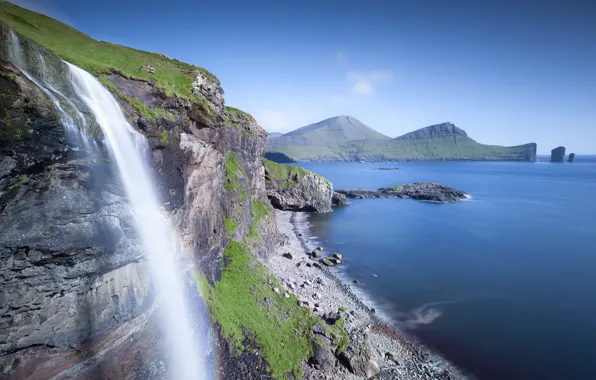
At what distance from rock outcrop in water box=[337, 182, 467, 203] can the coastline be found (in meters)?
74.2

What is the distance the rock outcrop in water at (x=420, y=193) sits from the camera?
115875 millimetres

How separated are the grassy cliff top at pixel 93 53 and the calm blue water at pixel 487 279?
124 feet

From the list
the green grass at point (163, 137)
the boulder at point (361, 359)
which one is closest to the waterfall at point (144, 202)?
the green grass at point (163, 137)

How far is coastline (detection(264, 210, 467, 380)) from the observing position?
1069 inches

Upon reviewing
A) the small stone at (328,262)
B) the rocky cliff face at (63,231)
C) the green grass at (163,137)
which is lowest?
the small stone at (328,262)

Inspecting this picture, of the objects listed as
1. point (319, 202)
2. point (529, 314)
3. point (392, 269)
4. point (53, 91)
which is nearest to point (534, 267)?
point (529, 314)

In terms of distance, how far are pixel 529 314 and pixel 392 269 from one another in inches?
756

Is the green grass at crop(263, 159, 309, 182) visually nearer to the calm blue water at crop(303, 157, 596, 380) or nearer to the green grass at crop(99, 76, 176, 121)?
the calm blue water at crop(303, 157, 596, 380)

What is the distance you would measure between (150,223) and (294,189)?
227 ft

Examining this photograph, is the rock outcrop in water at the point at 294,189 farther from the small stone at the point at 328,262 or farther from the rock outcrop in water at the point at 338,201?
the small stone at the point at 328,262

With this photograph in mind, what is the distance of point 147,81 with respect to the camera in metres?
25.2

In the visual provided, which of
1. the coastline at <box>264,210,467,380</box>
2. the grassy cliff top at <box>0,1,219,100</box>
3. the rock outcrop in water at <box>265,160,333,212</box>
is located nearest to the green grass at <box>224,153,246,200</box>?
the coastline at <box>264,210,467,380</box>

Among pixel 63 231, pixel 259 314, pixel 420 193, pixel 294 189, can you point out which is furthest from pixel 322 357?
pixel 420 193

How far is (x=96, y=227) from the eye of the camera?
54.1 ft
